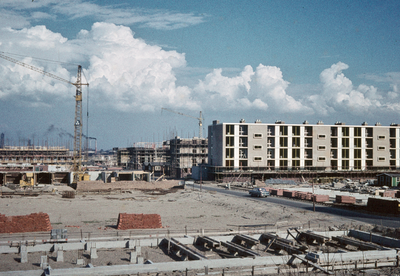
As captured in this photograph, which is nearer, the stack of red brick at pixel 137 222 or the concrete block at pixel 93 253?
the concrete block at pixel 93 253

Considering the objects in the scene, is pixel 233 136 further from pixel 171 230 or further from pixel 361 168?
pixel 171 230

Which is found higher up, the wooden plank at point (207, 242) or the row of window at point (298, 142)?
the row of window at point (298, 142)

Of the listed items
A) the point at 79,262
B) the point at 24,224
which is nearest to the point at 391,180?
the point at 24,224

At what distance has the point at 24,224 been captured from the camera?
1313 inches

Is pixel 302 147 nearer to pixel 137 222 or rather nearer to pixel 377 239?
pixel 377 239

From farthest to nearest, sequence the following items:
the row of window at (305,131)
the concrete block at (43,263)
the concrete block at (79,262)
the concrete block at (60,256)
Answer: the row of window at (305,131) < the concrete block at (60,256) < the concrete block at (79,262) < the concrete block at (43,263)

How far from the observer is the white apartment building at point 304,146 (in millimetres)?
102394

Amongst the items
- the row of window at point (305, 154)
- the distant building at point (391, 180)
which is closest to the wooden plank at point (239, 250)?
the distant building at point (391, 180)

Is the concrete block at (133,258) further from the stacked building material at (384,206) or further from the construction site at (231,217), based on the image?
the stacked building material at (384,206)

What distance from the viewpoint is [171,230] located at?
34812 mm

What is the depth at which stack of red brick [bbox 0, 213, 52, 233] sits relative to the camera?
3288cm

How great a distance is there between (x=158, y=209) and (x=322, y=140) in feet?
227

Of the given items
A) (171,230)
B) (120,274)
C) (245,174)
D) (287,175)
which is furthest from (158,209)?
(287,175)

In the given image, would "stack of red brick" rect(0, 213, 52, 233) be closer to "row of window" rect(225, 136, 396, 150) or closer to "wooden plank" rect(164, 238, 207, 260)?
"wooden plank" rect(164, 238, 207, 260)
